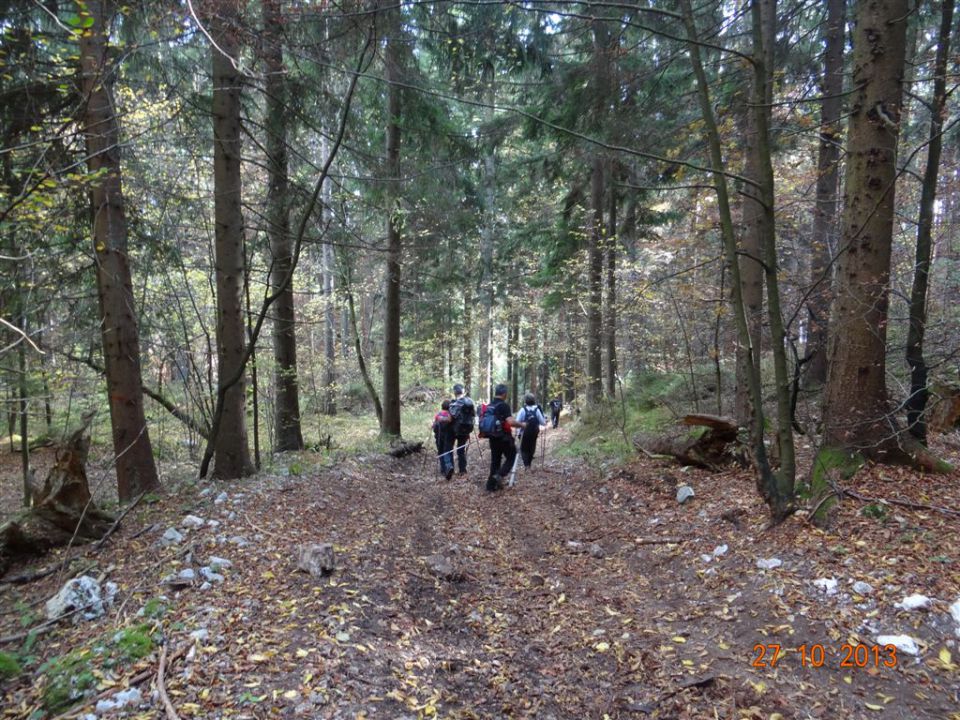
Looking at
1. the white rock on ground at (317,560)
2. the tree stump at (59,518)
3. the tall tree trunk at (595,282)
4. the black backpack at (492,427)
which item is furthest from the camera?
the tall tree trunk at (595,282)

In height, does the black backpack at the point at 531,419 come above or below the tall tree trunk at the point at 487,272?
below

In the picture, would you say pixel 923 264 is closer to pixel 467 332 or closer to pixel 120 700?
pixel 120 700

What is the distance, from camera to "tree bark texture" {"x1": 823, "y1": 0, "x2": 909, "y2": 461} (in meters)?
4.91

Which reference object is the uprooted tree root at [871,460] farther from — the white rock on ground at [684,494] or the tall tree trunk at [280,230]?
the tall tree trunk at [280,230]

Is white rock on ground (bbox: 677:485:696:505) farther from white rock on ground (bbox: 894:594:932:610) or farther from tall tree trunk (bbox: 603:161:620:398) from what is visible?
tall tree trunk (bbox: 603:161:620:398)

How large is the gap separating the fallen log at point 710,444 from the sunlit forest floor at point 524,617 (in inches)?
38.0

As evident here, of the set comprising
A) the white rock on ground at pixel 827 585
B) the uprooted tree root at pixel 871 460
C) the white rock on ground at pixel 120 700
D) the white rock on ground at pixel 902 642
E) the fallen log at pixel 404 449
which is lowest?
the fallen log at pixel 404 449

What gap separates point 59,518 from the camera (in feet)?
17.5

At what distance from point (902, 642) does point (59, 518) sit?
7046 millimetres

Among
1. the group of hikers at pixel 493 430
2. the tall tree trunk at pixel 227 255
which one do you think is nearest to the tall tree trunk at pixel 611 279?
the group of hikers at pixel 493 430

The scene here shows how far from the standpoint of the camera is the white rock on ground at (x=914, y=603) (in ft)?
11.3

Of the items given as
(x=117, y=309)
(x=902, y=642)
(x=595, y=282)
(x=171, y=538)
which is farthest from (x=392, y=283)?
(x=902, y=642)

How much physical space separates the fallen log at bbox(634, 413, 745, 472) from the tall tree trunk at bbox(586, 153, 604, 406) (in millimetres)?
6696

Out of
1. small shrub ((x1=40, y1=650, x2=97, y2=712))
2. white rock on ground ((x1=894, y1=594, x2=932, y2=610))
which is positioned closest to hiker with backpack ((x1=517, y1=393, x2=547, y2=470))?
white rock on ground ((x1=894, y1=594, x2=932, y2=610))
